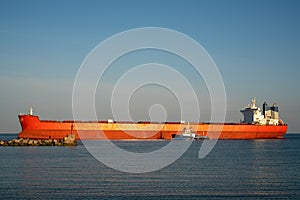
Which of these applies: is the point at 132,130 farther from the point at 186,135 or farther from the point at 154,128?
the point at 186,135

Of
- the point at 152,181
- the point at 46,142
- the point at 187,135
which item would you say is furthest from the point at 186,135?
the point at 152,181

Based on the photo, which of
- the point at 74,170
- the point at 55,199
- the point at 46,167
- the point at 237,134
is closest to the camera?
the point at 55,199

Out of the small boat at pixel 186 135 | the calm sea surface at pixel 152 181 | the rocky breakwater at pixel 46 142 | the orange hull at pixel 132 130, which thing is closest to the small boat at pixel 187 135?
the small boat at pixel 186 135

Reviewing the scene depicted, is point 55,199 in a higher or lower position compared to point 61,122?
lower

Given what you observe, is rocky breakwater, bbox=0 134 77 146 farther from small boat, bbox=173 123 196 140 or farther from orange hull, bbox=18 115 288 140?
small boat, bbox=173 123 196 140

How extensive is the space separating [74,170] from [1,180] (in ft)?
17.4

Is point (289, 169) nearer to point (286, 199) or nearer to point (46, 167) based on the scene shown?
point (286, 199)

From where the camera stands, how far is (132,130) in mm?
72688

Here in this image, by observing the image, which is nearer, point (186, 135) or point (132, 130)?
point (186, 135)

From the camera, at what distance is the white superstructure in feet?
265

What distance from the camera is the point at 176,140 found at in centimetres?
7025

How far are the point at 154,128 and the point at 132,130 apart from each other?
3299 millimetres

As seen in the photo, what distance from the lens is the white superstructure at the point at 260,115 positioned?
3174 inches

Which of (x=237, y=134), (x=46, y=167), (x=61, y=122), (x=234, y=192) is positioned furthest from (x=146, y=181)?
(x=237, y=134)
